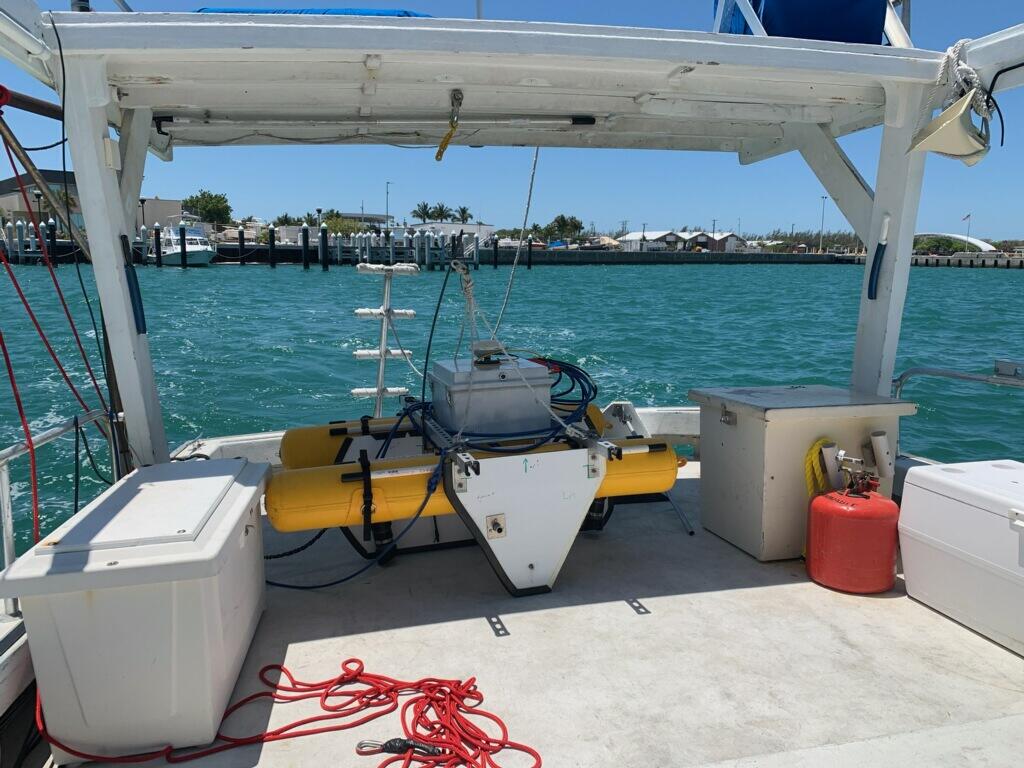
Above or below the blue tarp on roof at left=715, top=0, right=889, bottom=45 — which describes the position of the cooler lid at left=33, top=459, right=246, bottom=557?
below

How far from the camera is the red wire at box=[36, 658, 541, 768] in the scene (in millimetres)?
2072

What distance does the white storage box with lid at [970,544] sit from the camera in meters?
2.61

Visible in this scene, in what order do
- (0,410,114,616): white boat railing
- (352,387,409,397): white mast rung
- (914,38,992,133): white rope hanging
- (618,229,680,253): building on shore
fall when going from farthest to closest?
(618,229,680,253): building on shore → (352,387,409,397): white mast rung → (914,38,992,133): white rope hanging → (0,410,114,616): white boat railing

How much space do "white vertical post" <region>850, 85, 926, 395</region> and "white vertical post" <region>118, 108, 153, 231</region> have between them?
3.68 meters

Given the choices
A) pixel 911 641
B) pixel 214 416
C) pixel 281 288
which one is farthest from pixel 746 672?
pixel 281 288

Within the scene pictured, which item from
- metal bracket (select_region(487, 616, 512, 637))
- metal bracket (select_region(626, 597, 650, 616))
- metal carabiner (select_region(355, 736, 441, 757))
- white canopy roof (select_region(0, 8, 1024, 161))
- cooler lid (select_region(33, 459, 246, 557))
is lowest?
metal bracket (select_region(487, 616, 512, 637))

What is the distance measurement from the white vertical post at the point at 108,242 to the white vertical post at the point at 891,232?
3579 mm

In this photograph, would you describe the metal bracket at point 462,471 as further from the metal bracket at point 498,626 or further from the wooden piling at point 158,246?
the wooden piling at point 158,246

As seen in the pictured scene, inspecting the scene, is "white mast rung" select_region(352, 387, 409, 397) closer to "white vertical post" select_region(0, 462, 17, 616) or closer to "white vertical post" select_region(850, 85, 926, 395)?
"white vertical post" select_region(0, 462, 17, 616)

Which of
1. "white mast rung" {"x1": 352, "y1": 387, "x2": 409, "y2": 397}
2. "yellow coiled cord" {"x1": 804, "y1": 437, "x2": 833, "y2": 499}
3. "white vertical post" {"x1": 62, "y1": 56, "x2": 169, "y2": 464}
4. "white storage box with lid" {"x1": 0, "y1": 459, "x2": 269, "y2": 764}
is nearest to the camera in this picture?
"white storage box with lid" {"x1": 0, "y1": 459, "x2": 269, "y2": 764}

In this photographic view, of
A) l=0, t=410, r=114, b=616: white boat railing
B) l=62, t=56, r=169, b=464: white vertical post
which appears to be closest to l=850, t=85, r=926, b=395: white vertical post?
l=62, t=56, r=169, b=464: white vertical post

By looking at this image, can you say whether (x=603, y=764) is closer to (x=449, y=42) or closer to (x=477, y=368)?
(x=477, y=368)

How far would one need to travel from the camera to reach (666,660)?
261cm

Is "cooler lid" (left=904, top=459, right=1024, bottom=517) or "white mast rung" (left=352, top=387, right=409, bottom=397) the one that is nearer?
"cooler lid" (left=904, top=459, right=1024, bottom=517)
